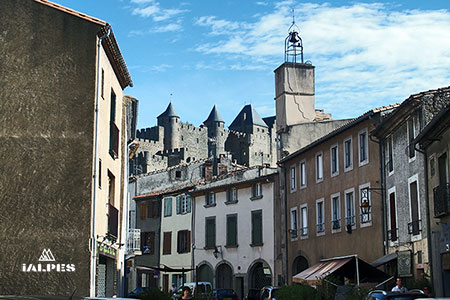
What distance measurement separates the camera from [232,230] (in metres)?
42.0

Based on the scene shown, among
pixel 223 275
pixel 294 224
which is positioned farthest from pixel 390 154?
pixel 223 275

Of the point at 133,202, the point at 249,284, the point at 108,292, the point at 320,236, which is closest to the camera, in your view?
the point at 108,292

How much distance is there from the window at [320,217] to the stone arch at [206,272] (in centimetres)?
1246

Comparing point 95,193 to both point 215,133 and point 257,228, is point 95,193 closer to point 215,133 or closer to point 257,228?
point 257,228

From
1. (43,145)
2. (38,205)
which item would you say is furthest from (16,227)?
(43,145)

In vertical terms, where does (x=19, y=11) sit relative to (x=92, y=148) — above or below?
above

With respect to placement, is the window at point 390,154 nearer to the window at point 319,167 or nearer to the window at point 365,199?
the window at point 365,199

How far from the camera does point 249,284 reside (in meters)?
40.0

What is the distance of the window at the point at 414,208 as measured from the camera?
22141 millimetres

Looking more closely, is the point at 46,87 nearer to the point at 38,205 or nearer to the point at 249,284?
the point at 38,205

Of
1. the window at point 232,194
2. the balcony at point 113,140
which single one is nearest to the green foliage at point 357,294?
the balcony at point 113,140

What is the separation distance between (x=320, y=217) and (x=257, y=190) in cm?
853

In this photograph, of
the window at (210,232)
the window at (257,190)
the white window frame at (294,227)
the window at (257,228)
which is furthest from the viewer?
the window at (210,232)

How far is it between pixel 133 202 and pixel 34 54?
3091 centimetres
